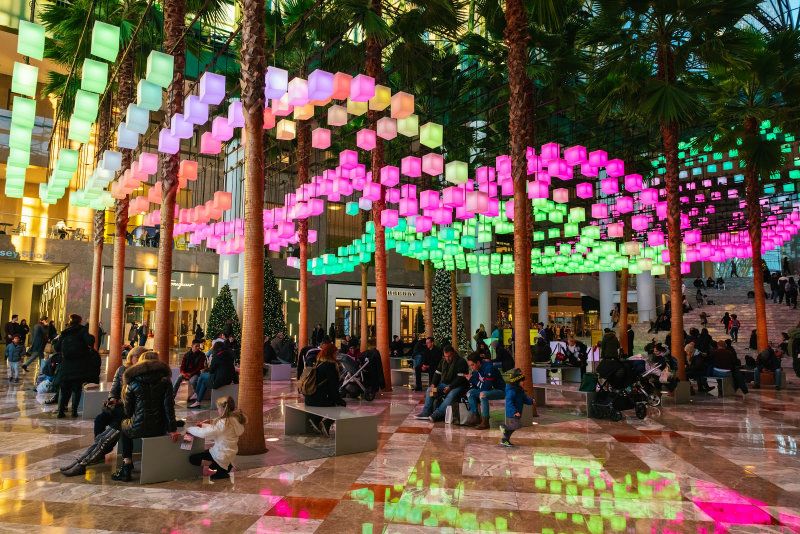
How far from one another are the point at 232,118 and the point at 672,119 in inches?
368

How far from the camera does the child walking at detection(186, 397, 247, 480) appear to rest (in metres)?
5.77

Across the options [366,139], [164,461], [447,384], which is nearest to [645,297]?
[366,139]

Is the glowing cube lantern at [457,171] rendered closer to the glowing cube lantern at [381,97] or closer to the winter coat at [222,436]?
the glowing cube lantern at [381,97]

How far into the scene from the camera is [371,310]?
34.2 metres

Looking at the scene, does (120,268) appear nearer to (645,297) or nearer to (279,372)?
(279,372)

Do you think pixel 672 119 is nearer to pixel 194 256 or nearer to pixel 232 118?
pixel 232 118

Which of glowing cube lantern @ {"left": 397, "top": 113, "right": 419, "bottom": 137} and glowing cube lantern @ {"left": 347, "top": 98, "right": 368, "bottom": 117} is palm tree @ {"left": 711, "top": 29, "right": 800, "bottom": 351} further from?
glowing cube lantern @ {"left": 347, "top": 98, "right": 368, "bottom": 117}

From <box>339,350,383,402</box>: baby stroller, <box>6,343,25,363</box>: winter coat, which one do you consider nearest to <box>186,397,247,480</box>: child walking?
<box>339,350,383,402</box>: baby stroller

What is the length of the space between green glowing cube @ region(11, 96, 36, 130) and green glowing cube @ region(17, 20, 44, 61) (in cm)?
194

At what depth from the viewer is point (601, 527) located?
4586 mm

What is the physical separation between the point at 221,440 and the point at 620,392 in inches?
279

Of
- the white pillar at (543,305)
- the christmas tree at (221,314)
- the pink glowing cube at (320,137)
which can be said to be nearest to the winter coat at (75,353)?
the pink glowing cube at (320,137)

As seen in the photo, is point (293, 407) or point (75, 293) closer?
point (293, 407)

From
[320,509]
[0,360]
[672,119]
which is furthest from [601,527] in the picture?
[0,360]
